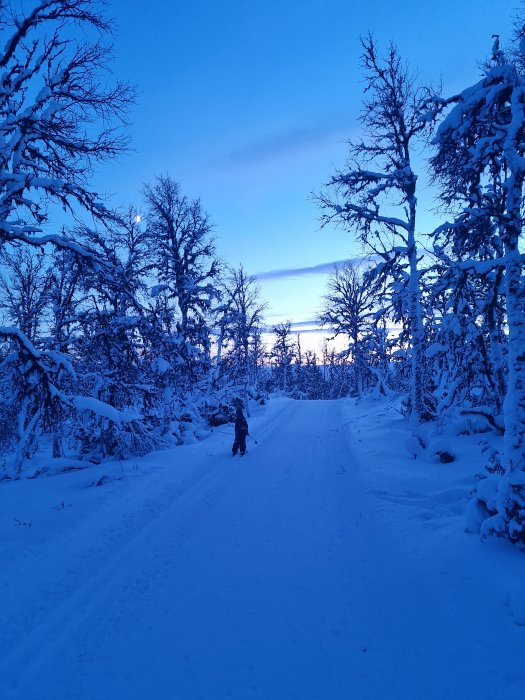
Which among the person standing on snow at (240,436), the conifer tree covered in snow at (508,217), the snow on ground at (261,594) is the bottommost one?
the snow on ground at (261,594)

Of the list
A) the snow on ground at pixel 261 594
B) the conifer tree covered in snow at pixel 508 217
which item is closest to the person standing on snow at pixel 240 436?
the snow on ground at pixel 261 594

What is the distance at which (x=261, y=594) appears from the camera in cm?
500

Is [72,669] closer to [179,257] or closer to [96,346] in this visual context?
[96,346]

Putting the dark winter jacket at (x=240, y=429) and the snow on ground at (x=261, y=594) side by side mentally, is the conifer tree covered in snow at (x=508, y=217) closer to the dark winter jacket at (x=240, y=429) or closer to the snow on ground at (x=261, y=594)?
the snow on ground at (x=261, y=594)

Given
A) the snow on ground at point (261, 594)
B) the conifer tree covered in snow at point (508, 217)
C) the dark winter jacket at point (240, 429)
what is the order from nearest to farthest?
the snow on ground at point (261, 594), the conifer tree covered in snow at point (508, 217), the dark winter jacket at point (240, 429)

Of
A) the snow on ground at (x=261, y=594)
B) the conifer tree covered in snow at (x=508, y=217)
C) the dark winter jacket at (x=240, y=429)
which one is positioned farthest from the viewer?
the dark winter jacket at (x=240, y=429)

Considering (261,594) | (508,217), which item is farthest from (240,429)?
(508,217)

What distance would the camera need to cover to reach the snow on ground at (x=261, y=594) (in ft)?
11.8

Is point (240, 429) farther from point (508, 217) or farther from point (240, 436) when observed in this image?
point (508, 217)

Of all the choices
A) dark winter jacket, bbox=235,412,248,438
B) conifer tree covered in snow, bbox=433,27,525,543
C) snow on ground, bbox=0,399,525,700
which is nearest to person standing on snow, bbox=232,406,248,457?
dark winter jacket, bbox=235,412,248,438

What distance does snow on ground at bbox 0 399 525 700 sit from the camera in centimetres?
361

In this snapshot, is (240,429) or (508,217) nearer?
(508,217)

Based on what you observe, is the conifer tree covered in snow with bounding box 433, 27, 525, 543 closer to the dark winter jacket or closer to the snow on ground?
the snow on ground

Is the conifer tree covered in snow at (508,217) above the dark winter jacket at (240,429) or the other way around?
above
